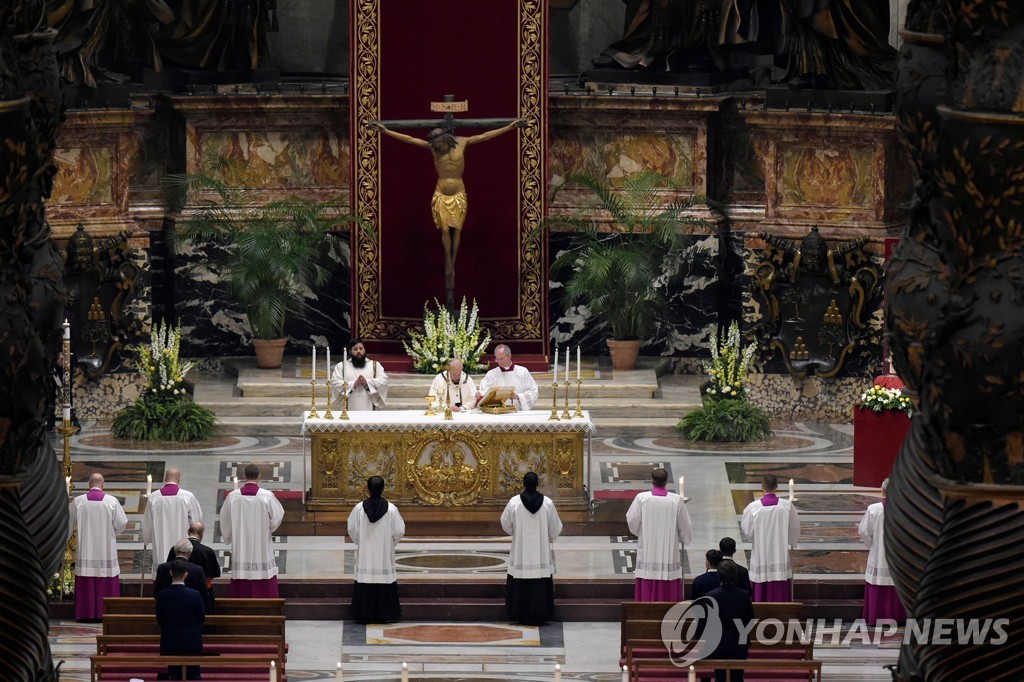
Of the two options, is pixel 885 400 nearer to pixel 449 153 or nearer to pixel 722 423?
pixel 722 423

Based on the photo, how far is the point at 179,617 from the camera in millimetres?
12234

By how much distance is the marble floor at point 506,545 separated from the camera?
1438 cm

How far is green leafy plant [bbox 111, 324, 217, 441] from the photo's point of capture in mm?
20719

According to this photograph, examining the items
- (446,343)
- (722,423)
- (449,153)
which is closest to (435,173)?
(449,153)

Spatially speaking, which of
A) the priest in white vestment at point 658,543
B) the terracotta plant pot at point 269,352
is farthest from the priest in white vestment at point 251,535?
the terracotta plant pot at point 269,352

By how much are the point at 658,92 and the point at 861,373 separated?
13.1 ft

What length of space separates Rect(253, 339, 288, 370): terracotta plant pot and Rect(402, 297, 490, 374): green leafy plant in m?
1.55

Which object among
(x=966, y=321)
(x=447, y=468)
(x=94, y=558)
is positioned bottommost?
(x=94, y=558)

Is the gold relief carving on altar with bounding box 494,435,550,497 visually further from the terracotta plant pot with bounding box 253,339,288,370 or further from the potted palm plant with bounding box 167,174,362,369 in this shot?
the terracotta plant pot with bounding box 253,339,288,370

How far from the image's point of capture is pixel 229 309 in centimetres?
2311

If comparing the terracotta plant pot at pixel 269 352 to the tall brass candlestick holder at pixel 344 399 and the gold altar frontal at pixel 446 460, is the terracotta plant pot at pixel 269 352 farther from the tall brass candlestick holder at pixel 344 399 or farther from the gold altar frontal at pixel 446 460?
the gold altar frontal at pixel 446 460

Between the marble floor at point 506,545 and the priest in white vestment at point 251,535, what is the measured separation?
1.36ft

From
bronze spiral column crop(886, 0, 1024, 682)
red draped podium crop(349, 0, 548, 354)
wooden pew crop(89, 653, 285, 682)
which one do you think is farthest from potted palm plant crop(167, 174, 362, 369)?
bronze spiral column crop(886, 0, 1024, 682)

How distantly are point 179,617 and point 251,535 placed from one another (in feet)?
10.4
